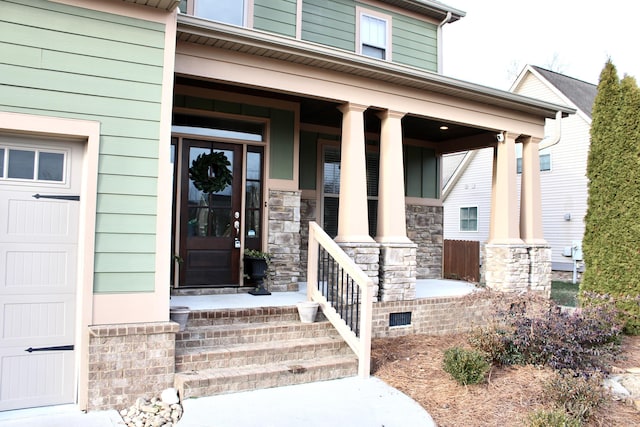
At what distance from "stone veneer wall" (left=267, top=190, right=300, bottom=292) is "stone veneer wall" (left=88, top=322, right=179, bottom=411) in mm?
2731

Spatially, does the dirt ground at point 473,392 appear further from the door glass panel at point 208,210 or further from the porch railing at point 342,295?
the door glass panel at point 208,210

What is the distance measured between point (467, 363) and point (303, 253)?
388 centimetres

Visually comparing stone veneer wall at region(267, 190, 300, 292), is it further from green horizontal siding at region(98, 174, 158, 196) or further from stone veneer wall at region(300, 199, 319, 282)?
green horizontal siding at region(98, 174, 158, 196)

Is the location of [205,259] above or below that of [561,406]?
above

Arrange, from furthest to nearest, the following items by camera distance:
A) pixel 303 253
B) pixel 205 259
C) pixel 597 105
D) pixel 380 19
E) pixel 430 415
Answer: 1. pixel 380 19
2. pixel 303 253
3. pixel 597 105
4. pixel 205 259
5. pixel 430 415

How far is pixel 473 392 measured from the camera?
423 cm

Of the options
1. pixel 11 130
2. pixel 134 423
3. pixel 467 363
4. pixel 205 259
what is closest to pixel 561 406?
pixel 467 363

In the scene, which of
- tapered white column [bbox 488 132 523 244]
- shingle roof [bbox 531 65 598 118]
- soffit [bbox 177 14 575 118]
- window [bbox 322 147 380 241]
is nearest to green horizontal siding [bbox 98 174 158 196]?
soffit [bbox 177 14 575 118]

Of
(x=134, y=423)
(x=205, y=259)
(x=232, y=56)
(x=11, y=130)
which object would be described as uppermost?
(x=232, y=56)

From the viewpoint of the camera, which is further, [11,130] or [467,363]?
[467,363]

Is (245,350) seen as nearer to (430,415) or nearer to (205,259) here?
(430,415)

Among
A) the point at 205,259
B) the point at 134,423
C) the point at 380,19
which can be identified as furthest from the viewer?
the point at 380,19

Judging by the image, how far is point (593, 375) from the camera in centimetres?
446

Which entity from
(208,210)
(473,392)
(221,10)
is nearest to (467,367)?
(473,392)
